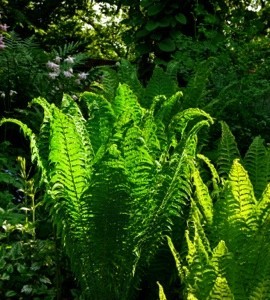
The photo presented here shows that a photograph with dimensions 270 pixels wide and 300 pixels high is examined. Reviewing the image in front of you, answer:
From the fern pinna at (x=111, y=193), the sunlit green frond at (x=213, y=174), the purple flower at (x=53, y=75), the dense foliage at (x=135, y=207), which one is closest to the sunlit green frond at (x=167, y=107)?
the dense foliage at (x=135, y=207)

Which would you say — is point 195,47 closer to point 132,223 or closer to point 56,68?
point 56,68

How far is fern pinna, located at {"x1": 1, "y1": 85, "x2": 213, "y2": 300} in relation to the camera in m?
1.99

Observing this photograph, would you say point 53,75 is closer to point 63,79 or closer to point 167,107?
point 63,79

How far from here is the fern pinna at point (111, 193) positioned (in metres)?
1.99

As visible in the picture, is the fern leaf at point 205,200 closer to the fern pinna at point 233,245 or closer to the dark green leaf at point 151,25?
the fern pinna at point 233,245

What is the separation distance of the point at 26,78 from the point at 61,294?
83.6 inches

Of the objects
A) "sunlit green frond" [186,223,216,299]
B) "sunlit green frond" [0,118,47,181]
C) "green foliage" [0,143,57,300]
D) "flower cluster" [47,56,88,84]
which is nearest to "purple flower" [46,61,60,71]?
A: "flower cluster" [47,56,88,84]

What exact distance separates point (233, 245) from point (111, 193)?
17.1 inches

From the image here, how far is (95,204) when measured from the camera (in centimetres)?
199

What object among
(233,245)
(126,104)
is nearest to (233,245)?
(233,245)

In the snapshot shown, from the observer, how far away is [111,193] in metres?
1.97

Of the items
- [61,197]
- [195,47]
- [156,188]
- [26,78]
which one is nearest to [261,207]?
[156,188]

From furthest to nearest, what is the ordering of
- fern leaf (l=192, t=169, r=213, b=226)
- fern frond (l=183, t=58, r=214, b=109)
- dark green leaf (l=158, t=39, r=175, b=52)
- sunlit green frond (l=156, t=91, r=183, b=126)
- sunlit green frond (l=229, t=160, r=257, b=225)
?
dark green leaf (l=158, t=39, r=175, b=52) < fern frond (l=183, t=58, r=214, b=109) < sunlit green frond (l=156, t=91, r=183, b=126) < fern leaf (l=192, t=169, r=213, b=226) < sunlit green frond (l=229, t=160, r=257, b=225)

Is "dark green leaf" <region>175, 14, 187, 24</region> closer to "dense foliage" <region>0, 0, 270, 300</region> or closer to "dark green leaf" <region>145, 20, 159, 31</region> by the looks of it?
"dark green leaf" <region>145, 20, 159, 31</region>
